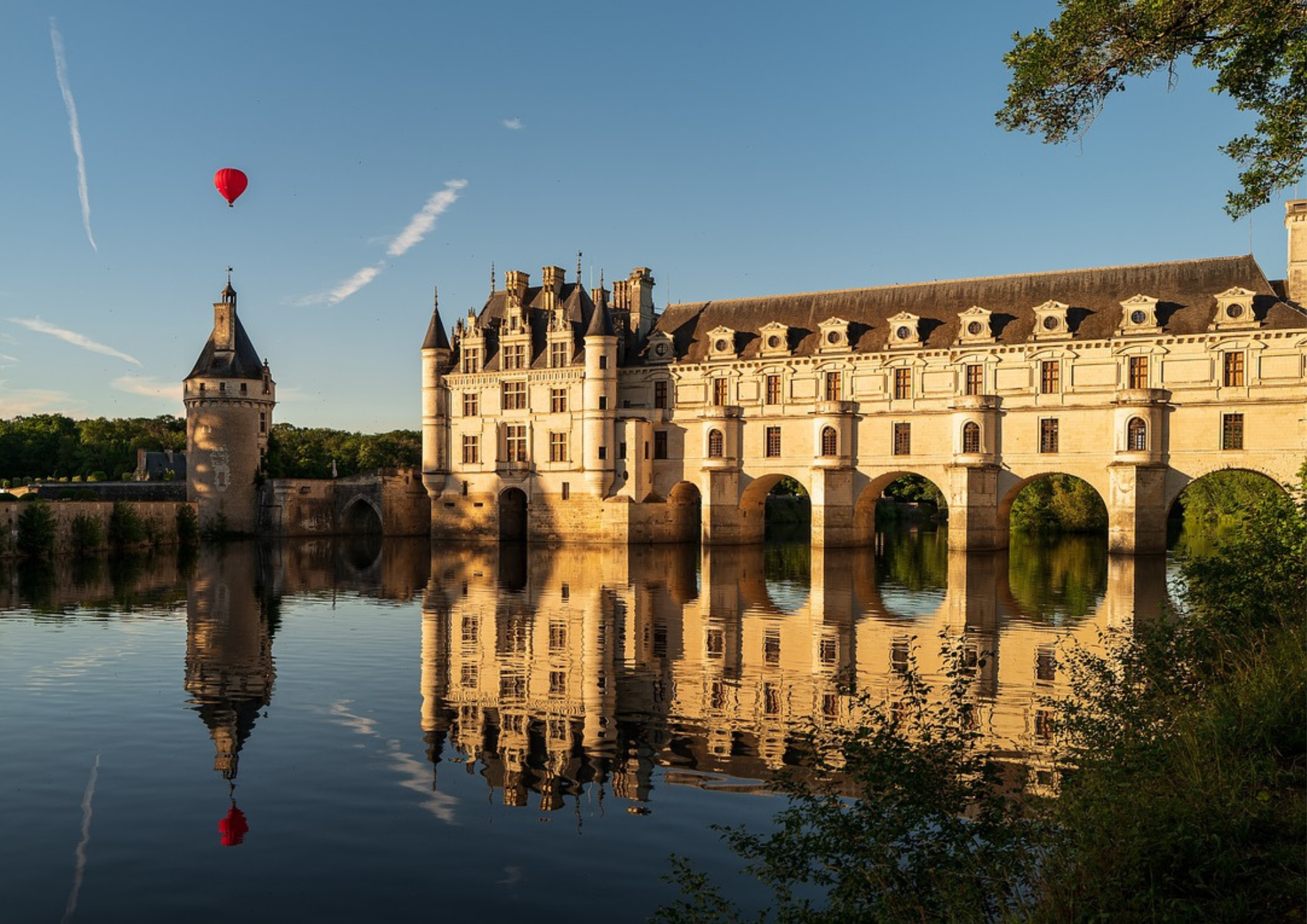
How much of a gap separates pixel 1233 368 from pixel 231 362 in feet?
183

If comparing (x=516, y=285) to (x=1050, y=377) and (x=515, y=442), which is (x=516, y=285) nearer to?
(x=515, y=442)

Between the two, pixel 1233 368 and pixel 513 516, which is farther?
pixel 513 516

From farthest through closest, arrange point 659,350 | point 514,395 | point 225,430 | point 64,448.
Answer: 1. point 64,448
2. point 225,430
3. point 514,395
4. point 659,350

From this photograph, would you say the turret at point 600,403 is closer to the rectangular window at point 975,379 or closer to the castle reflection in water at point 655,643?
the castle reflection in water at point 655,643

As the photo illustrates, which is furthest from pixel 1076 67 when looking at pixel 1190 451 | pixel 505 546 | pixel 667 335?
pixel 505 546

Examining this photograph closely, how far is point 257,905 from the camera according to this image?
9914mm

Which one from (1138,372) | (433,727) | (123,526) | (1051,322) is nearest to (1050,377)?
(1051,322)

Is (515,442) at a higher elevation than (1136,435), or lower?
higher

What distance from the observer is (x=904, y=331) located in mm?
51500

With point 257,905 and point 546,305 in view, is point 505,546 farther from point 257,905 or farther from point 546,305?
point 257,905

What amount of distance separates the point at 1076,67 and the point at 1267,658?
26.2 feet

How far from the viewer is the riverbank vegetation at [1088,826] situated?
7746 mm

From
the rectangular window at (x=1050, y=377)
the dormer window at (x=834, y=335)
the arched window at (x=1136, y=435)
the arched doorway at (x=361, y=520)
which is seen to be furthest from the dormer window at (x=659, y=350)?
the arched doorway at (x=361, y=520)

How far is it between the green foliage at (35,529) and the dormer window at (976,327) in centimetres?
4188
